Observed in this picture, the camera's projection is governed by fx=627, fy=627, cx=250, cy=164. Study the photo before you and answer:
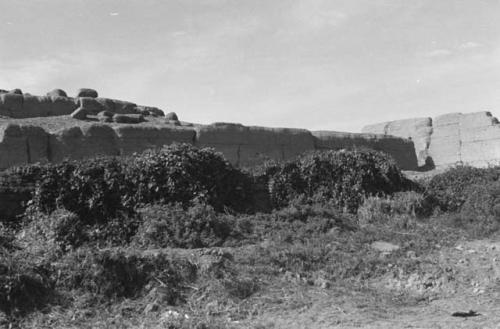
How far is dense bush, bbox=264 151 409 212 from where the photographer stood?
11344 millimetres

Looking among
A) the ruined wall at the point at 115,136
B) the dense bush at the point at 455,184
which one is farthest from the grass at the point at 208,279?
the ruined wall at the point at 115,136

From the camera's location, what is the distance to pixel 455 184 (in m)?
12.1

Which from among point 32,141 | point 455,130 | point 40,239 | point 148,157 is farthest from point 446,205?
point 455,130

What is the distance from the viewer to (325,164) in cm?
→ 1182

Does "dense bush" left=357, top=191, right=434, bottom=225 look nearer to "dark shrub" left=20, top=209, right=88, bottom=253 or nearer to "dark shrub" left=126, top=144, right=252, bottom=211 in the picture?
"dark shrub" left=126, top=144, right=252, bottom=211

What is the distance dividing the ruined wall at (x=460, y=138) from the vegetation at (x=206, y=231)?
8.65m

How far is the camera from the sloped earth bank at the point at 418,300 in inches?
231

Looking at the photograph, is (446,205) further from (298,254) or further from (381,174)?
(298,254)

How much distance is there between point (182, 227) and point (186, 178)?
1675mm

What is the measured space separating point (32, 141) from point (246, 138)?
520 cm

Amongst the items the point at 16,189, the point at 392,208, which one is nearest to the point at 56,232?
the point at 16,189

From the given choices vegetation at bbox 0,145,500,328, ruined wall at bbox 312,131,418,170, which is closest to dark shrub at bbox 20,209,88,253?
vegetation at bbox 0,145,500,328

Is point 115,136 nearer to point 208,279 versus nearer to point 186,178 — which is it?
point 186,178

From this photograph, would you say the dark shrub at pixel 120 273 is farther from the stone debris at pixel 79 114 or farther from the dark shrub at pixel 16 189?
the stone debris at pixel 79 114
